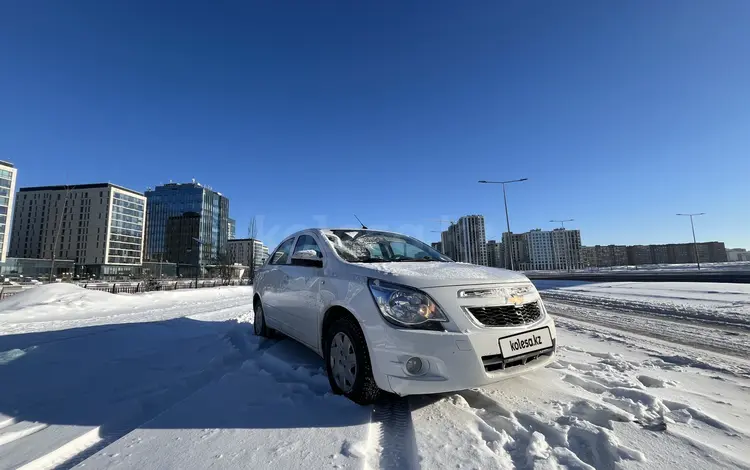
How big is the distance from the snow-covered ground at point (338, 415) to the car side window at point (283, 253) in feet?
4.19

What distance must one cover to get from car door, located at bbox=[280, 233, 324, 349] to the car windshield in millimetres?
270

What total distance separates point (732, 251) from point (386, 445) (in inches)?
6697

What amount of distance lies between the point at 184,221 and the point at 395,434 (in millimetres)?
132936

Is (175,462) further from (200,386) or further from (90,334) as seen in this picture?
(90,334)

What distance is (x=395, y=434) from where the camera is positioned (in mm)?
2344

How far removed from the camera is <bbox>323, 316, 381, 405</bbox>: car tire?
270cm

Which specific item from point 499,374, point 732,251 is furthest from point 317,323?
point 732,251

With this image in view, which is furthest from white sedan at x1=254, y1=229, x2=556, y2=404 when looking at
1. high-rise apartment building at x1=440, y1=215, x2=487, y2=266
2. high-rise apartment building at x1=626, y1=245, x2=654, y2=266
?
high-rise apartment building at x1=626, y1=245, x2=654, y2=266

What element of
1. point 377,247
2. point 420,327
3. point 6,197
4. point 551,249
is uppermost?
point 6,197

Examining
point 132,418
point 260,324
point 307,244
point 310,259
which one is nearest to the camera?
point 132,418

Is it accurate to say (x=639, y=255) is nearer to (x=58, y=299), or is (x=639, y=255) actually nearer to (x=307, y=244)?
(x=307, y=244)

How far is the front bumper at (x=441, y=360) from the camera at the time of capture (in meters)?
2.44

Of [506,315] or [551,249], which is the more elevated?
[551,249]

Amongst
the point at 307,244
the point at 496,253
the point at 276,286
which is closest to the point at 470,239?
the point at 496,253
